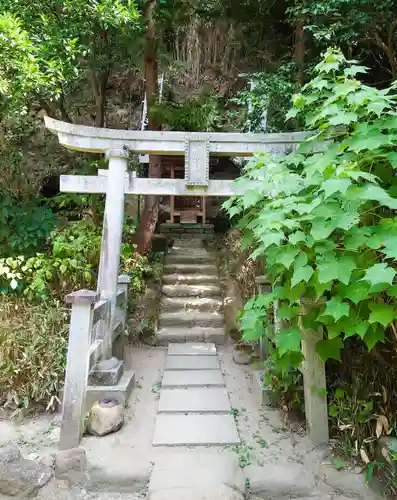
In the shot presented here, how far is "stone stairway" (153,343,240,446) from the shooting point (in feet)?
9.44

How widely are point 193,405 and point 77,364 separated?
1.24 meters

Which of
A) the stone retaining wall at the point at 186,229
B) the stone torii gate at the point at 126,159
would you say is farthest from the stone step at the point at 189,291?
the stone retaining wall at the point at 186,229

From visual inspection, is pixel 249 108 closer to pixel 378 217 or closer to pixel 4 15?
pixel 4 15

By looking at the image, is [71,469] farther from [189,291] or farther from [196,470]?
[189,291]

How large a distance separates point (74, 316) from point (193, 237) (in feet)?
19.9

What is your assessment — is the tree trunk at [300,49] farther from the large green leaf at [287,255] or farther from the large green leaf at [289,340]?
the large green leaf at [289,340]

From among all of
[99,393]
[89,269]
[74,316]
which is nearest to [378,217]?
[74,316]

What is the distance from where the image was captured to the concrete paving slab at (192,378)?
3779mm

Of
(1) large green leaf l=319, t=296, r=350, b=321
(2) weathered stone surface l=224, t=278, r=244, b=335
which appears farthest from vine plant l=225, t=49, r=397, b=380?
(2) weathered stone surface l=224, t=278, r=244, b=335

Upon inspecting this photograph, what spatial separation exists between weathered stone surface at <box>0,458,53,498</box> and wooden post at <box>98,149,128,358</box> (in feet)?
5.31

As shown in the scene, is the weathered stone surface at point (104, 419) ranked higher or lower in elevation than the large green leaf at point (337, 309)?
lower

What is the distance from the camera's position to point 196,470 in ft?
8.09

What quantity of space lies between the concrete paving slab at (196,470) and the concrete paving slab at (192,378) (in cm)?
105

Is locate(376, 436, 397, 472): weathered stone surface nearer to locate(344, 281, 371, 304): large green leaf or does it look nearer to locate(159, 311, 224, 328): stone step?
locate(344, 281, 371, 304): large green leaf
